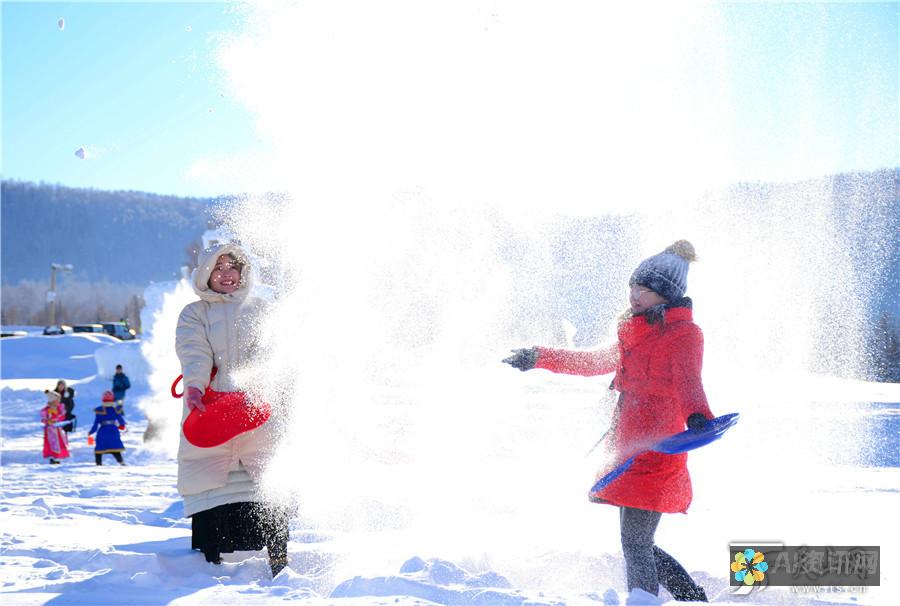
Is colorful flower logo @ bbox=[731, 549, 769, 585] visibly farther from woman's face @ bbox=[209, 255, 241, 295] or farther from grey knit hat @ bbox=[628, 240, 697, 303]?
woman's face @ bbox=[209, 255, 241, 295]

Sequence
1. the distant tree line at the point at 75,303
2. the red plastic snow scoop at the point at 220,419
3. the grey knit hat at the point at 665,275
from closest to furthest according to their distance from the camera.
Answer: the grey knit hat at the point at 665,275 → the red plastic snow scoop at the point at 220,419 → the distant tree line at the point at 75,303

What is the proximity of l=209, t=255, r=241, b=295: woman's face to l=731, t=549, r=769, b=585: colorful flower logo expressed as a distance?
2.94 m

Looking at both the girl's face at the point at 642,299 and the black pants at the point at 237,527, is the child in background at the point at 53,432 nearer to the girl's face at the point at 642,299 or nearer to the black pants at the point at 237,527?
the black pants at the point at 237,527

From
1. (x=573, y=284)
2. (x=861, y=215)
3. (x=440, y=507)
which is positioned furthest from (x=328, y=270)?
(x=861, y=215)

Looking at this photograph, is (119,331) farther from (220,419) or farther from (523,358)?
(523,358)

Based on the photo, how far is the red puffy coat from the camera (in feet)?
12.5

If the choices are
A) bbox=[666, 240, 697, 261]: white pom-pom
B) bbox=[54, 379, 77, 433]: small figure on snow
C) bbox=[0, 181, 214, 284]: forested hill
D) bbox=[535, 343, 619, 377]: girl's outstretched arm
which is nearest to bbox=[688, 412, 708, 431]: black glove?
bbox=[535, 343, 619, 377]: girl's outstretched arm

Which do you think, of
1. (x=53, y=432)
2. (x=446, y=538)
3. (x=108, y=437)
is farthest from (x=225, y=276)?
(x=53, y=432)

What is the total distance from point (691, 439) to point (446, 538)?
200cm

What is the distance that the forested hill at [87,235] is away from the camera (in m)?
173

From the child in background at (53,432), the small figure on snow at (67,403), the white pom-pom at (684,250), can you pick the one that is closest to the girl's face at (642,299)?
the white pom-pom at (684,250)

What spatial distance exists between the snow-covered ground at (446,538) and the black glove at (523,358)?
3.39 ft

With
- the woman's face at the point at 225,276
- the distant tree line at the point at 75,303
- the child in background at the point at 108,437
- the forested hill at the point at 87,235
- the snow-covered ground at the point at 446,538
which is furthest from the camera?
the forested hill at the point at 87,235

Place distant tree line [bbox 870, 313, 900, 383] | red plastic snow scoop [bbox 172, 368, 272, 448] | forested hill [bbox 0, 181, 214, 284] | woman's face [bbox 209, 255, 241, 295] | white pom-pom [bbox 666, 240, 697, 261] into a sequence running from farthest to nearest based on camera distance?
forested hill [bbox 0, 181, 214, 284] → distant tree line [bbox 870, 313, 900, 383] → woman's face [bbox 209, 255, 241, 295] → red plastic snow scoop [bbox 172, 368, 272, 448] → white pom-pom [bbox 666, 240, 697, 261]
